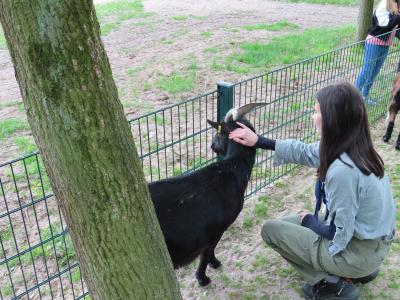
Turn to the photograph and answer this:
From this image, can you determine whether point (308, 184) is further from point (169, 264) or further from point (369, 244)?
point (169, 264)

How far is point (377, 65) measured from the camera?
6.61 m

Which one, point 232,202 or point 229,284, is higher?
point 232,202

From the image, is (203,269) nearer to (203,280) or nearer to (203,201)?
(203,280)

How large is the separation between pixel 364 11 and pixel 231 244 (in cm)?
803

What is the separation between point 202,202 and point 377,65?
4.28m

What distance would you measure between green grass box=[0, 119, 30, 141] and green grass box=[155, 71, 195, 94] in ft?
8.31

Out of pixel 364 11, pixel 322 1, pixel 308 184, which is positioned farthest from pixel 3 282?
pixel 322 1

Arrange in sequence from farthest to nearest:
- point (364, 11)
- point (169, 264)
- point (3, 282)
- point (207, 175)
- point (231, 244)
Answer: point (364, 11) < point (231, 244) < point (3, 282) < point (207, 175) < point (169, 264)

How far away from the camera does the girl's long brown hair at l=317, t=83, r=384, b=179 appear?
120 inches

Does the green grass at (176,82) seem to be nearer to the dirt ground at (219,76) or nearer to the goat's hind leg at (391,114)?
the dirt ground at (219,76)

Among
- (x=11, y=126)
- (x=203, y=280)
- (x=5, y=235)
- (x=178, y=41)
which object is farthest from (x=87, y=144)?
(x=178, y=41)

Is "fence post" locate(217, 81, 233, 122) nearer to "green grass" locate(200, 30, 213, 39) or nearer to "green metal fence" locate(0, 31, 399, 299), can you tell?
"green metal fence" locate(0, 31, 399, 299)

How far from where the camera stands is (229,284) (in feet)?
12.9

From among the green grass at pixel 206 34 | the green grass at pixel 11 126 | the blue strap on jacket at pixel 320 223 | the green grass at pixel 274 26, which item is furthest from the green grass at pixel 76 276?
the green grass at pixel 274 26
